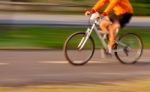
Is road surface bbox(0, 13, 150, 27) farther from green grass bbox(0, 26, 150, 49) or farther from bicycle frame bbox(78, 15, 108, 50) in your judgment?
bicycle frame bbox(78, 15, 108, 50)

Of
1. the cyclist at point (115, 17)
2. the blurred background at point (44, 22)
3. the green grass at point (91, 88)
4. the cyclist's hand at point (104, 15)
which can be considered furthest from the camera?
the blurred background at point (44, 22)

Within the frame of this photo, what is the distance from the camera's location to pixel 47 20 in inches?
808

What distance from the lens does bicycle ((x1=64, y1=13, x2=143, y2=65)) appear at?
11786 millimetres

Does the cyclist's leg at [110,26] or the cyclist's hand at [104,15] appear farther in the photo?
the cyclist's leg at [110,26]

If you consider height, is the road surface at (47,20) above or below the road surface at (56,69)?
above

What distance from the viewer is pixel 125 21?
12.0 metres

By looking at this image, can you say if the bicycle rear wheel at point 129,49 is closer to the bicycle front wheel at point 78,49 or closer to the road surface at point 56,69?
the road surface at point 56,69

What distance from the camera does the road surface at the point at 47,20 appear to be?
18798mm

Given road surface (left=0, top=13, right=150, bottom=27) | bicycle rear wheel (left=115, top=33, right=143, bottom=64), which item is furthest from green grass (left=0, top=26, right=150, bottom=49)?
bicycle rear wheel (left=115, top=33, right=143, bottom=64)

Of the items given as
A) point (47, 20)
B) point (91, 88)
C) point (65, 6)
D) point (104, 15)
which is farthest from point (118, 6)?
point (65, 6)

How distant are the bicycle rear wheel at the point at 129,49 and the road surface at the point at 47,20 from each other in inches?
234

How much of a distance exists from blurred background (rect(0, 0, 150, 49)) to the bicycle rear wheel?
142cm

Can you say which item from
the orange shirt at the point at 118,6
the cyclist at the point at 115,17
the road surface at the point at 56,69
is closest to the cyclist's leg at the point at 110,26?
the cyclist at the point at 115,17

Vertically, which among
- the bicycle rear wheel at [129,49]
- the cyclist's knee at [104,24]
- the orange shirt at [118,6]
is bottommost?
the bicycle rear wheel at [129,49]
